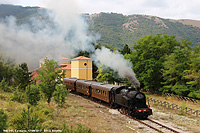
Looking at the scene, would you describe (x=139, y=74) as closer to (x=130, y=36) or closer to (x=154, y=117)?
(x=154, y=117)

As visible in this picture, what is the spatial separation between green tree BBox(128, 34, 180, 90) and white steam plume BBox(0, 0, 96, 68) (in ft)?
44.0

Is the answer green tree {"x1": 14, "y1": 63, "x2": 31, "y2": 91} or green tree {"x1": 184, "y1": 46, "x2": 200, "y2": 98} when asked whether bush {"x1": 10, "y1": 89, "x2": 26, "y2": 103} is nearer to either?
green tree {"x1": 14, "y1": 63, "x2": 31, "y2": 91}

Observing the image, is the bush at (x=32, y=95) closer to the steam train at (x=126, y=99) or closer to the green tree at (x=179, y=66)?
the steam train at (x=126, y=99)

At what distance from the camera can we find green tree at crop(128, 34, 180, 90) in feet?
150

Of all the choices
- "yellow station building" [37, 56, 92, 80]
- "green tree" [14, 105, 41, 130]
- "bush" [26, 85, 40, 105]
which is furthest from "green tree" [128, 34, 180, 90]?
"green tree" [14, 105, 41, 130]

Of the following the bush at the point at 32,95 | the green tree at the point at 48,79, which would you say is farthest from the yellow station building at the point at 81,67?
the bush at the point at 32,95

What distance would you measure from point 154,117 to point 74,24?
22.8 meters

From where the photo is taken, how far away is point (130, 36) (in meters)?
183

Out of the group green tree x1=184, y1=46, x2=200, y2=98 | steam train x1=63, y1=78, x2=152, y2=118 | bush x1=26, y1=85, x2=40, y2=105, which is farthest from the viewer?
green tree x1=184, y1=46, x2=200, y2=98

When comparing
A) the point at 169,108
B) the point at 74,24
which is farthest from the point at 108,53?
the point at 169,108

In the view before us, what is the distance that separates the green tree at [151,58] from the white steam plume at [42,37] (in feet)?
44.0

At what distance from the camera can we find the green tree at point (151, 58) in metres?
45.8

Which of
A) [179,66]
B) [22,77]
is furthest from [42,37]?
[179,66]

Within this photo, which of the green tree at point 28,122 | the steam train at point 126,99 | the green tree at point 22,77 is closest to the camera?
the green tree at point 28,122
